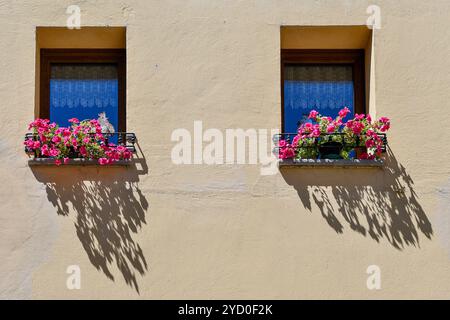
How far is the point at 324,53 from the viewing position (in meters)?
10.4

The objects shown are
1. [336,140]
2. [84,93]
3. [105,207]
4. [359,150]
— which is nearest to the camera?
[105,207]

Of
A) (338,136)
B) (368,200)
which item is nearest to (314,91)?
(338,136)

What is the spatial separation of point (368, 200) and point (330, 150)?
0.59 metres

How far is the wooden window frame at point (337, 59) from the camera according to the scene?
10.2 metres

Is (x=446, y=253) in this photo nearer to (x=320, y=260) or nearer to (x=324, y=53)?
(x=320, y=260)

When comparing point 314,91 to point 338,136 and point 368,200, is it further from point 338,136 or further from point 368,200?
point 368,200

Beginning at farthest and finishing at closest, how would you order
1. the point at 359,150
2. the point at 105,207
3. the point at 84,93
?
the point at 84,93 → the point at 359,150 → the point at 105,207

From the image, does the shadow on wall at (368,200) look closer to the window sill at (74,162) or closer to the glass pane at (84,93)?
the window sill at (74,162)

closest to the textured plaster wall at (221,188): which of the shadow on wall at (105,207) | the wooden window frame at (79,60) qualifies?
the shadow on wall at (105,207)

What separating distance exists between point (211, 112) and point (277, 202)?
1065 mm

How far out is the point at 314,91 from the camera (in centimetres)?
1028

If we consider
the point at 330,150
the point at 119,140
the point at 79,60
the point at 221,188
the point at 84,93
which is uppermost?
the point at 79,60

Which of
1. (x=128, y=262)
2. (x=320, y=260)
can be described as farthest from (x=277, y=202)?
(x=128, y=262)

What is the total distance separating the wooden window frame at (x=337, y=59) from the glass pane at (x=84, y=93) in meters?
1.70
